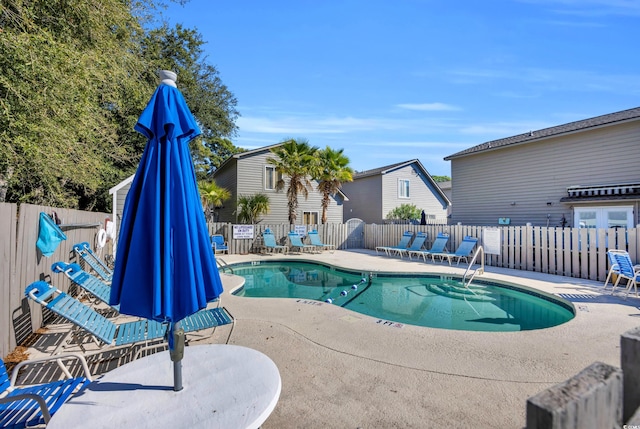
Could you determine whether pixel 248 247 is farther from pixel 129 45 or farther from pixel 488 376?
pixel 488 376

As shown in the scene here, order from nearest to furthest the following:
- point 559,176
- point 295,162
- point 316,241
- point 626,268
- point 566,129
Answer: point 626,268 < point 566,129 < point 559,176 < point 295,162 < point 316,241

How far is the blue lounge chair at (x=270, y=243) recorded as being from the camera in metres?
15.6

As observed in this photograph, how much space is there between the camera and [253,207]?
1797 cm

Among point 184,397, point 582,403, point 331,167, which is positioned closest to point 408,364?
point 184,397

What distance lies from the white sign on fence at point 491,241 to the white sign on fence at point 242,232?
10.3m

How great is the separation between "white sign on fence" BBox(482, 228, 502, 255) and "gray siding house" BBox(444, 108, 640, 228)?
200 inches

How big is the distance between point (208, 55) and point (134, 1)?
13.0 metres

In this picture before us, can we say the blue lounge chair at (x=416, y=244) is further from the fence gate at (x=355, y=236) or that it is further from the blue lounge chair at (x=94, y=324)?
the blue lounge chair at (x=94, y=324)

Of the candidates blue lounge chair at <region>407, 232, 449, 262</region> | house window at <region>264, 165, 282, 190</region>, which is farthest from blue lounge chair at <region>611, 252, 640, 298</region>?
house window at <region>264, 165, 282, 190</region>

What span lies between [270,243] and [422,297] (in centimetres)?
899

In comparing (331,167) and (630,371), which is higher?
(331,167)

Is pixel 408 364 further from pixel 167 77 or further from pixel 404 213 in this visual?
pixel 404 213

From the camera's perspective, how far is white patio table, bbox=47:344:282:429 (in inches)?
71.7

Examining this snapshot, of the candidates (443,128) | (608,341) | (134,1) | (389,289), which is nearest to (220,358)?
(608,341)
